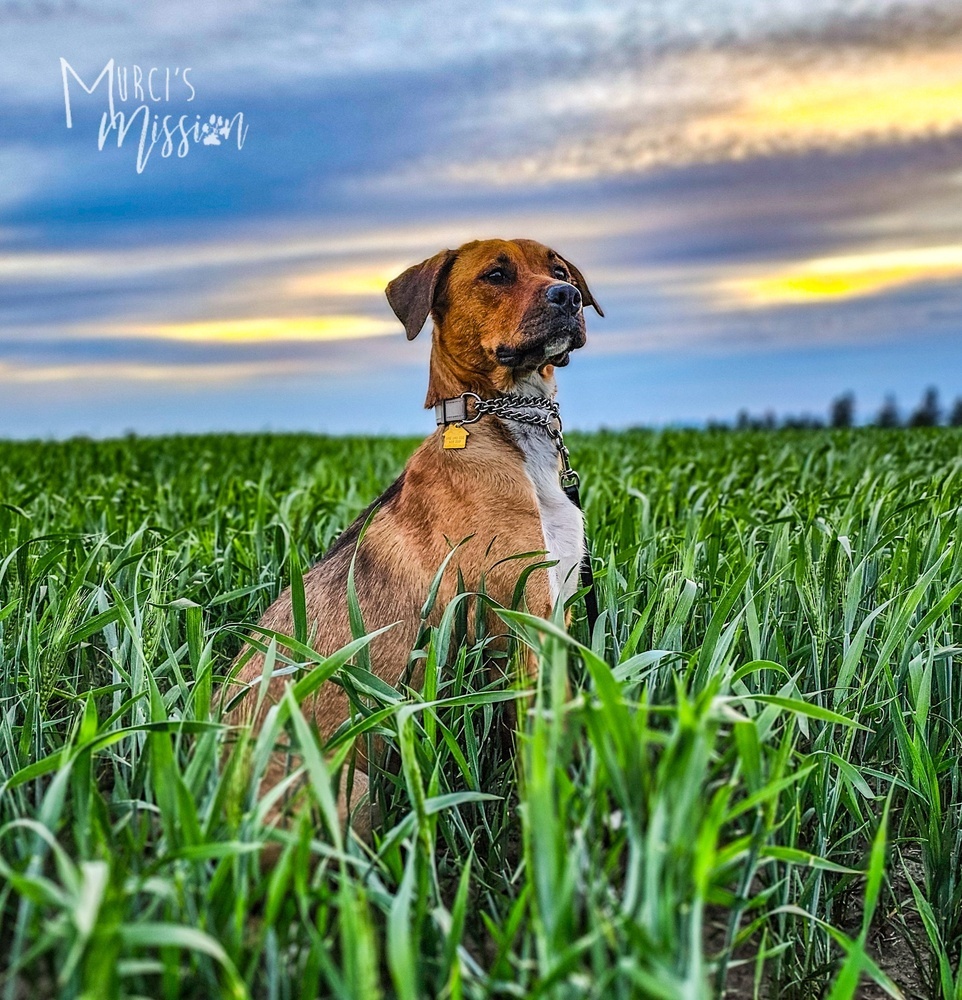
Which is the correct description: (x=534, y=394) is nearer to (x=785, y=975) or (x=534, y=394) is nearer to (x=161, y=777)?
(x=785, y=975)

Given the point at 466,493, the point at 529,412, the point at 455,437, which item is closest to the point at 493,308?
the point at 529,412

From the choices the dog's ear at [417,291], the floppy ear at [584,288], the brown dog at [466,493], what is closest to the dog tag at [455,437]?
the brown dog at [466,493]

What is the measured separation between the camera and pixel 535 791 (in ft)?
4.61

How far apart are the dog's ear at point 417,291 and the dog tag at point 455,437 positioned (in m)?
0.54

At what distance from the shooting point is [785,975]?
8.29 feet

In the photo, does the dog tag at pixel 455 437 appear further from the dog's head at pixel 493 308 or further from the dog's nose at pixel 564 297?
the dog's nose at pixel 564 297

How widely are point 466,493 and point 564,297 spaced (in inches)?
36.2

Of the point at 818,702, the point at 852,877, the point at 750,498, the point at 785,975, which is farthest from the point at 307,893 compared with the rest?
the point at 750,498

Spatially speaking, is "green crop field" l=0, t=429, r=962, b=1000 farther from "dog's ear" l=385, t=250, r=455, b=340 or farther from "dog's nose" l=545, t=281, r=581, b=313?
"dog's ear" l=385, t=250, r=455, b=340

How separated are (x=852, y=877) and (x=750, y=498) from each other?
311 centimetres

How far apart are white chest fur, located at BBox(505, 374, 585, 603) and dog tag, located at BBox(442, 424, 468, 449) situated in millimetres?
186

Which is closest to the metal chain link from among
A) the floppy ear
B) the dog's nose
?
the dog's nose

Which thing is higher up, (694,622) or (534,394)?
(534,394)

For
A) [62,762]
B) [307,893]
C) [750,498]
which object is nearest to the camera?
[307,893]
